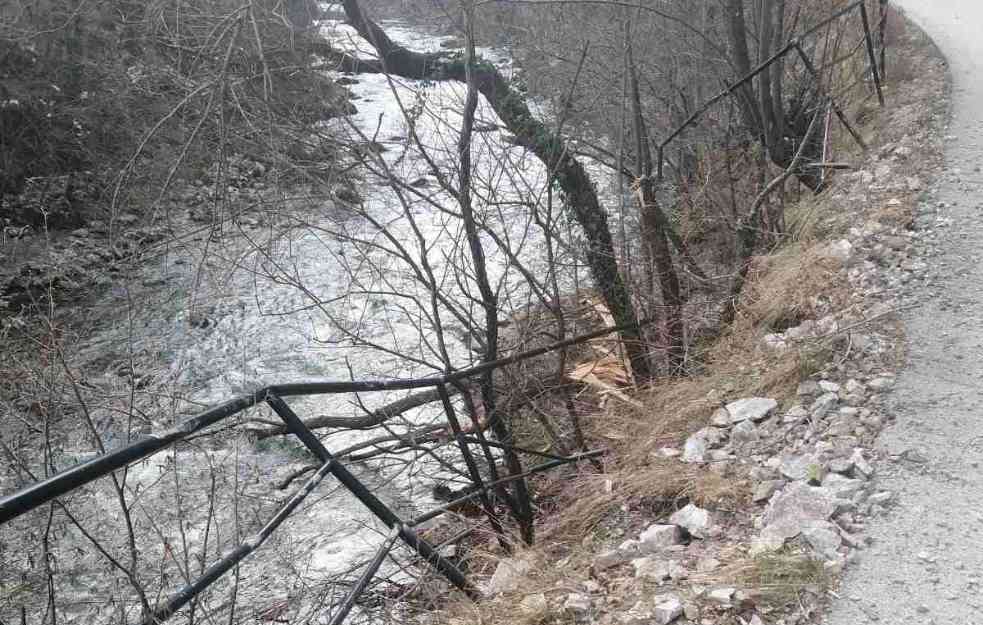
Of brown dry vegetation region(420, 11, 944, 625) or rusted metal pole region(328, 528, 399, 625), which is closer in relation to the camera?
rusted metal pole region(328, 528, 399, 625)

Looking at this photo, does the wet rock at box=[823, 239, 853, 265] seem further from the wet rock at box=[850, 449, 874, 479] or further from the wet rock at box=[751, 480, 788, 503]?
the wet rock at box=[751, 480, 788, 503]

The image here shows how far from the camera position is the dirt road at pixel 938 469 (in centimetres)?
235

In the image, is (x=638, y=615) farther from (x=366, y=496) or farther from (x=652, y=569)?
(x=366, y=496)

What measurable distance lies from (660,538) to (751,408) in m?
1.03

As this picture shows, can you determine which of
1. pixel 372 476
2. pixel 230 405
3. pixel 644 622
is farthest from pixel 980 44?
pixel 230 405

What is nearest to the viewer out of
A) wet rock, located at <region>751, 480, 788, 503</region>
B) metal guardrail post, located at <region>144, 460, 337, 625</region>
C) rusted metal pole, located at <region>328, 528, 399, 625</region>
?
metal guardrail post, located at <region>144, 460, 337, 625</region>

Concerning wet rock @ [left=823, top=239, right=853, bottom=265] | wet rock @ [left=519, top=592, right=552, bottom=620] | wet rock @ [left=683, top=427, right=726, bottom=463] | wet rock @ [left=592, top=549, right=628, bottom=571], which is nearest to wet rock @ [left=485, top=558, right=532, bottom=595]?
wet rock @ [left=519, top=592, right=552, bottom=620]

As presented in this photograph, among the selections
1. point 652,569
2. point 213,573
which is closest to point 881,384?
point 652,569

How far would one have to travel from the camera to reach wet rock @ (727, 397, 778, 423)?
12.1 ft

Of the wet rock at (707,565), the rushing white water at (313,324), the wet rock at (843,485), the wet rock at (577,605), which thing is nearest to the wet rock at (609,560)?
the wet rock at (577,605)

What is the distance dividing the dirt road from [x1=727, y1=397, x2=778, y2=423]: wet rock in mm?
561

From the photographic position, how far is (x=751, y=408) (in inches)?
148

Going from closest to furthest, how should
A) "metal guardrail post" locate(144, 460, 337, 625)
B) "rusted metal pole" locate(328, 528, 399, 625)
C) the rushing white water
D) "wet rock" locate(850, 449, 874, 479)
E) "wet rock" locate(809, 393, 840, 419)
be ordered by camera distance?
1. "metal guardrail post" locate(144, 460, 337, 625)
2. "rusted metal pole" locate(328, 528, 399, 625)
3. "wet rock" locate(850, 449, 874, 479)
4. "wet rock" locate(809, 393, 840, 419)
5. the rushing white water

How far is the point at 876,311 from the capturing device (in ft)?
13.2
